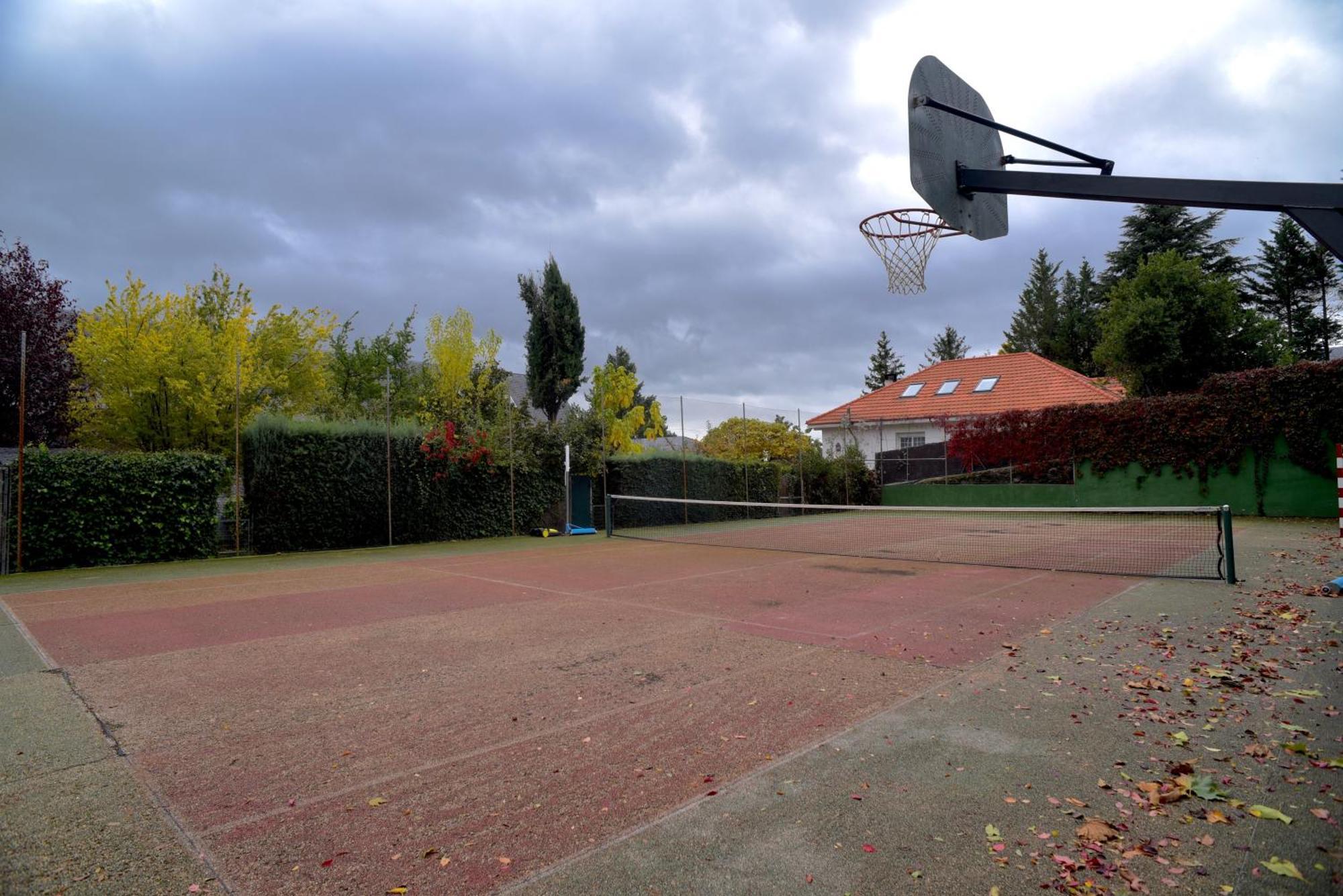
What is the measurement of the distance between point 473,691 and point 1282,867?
402 cm

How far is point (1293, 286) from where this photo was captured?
129 ft

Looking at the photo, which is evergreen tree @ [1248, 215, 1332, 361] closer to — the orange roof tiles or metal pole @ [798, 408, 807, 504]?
the orange roof tiles

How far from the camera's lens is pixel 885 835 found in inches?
107

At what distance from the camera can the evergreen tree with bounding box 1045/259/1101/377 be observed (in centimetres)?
4719

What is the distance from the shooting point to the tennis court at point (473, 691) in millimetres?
2861

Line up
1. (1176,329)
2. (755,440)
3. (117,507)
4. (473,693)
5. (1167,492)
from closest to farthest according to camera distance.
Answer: (473,693) → (117,507) → (1167,492) → (1176,329) → (755,440)

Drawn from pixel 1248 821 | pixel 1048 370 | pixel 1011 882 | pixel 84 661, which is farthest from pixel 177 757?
pixel 1048 370

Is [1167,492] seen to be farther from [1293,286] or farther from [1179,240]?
[1293,286]

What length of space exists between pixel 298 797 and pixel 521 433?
1507 cm

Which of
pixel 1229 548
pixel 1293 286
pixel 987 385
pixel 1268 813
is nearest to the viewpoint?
pixel 1268 813

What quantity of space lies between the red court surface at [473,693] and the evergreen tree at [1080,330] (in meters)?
44.7

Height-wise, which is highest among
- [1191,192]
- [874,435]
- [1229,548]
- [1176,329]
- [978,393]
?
[1176,329]

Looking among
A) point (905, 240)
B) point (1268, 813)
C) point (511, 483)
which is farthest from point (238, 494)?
point (1268, 813)

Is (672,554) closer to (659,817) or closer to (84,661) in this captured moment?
(84,661)
